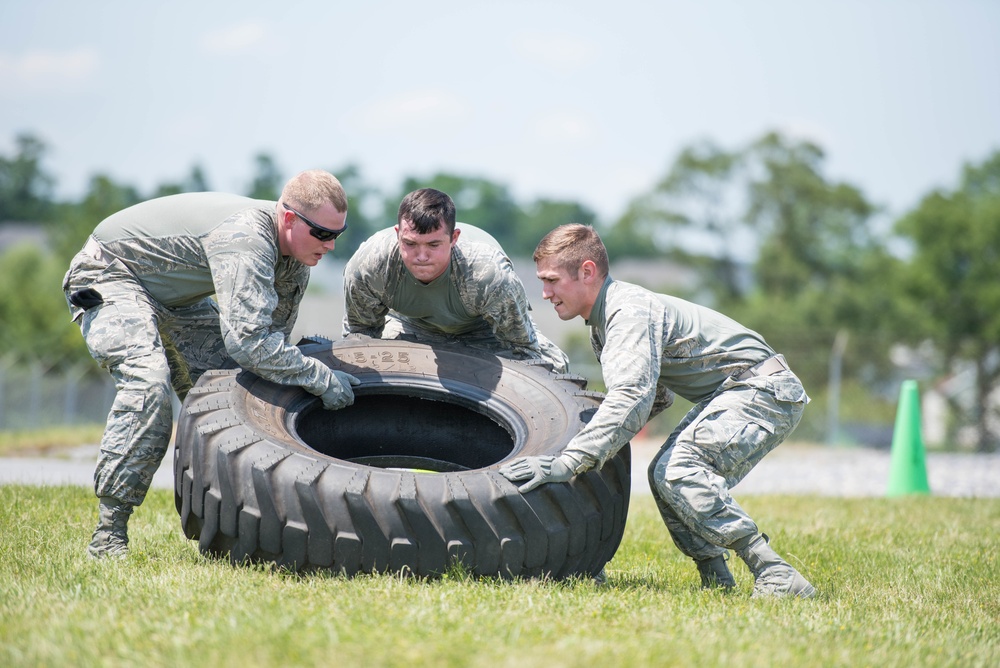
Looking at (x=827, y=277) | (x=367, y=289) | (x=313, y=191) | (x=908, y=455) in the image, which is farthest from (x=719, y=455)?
(x=827, y=277)

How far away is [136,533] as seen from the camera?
5750mm

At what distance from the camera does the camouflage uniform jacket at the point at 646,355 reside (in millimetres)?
4648

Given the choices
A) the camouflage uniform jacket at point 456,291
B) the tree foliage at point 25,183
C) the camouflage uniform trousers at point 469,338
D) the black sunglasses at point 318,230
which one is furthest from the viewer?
the tree foliage at point 25,183

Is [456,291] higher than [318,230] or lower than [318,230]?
lower

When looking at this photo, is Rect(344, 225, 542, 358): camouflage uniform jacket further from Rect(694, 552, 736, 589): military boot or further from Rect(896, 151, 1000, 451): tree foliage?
Rect(896, 151, 1000, 451): tree foliage

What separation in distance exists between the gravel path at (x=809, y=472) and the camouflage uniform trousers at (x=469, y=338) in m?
3.04

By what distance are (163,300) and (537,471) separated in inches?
95.7

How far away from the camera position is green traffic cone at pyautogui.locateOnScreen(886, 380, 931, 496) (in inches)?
410

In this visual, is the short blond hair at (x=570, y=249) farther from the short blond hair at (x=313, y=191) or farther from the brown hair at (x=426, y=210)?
the short blond hair at (x=313, y=191)

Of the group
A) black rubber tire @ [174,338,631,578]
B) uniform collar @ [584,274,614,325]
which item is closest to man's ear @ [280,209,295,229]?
black rubber tire @ [174,338,631,578]

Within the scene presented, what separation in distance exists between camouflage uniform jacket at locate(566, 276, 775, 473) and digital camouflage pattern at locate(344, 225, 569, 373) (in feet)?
2.49

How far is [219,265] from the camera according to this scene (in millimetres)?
5102

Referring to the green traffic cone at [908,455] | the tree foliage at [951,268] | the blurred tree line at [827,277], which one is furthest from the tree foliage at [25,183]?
the green traffic cone at [908,455]

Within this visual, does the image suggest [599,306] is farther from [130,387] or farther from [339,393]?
[130,387]
